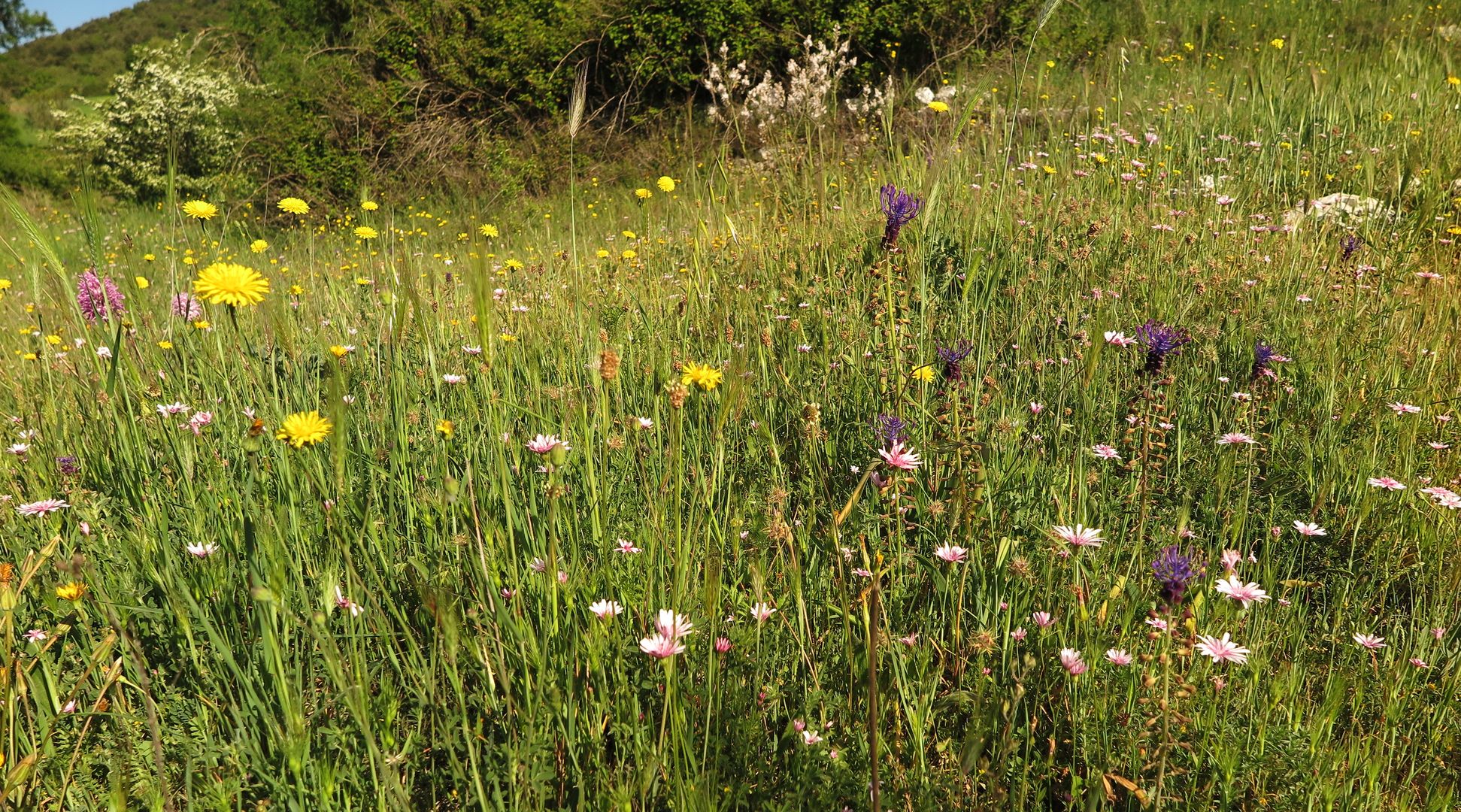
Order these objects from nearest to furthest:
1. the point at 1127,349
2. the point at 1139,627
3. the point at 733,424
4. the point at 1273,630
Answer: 1. the point at 1139,627
2. the point at 1273,630
3. the point at 733,424
4. the point at 1127,349

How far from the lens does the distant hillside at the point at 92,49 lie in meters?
33.4

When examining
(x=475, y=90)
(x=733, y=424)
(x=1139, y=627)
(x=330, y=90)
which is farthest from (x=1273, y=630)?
(x=330, y=90)

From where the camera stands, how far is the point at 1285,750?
1.19m

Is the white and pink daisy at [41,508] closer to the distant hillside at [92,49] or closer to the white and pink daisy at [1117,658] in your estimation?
the white and pink daisy at [1117,658]

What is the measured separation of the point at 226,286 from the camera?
1.50 meters

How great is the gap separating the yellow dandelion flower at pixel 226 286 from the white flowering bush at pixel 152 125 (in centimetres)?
1419

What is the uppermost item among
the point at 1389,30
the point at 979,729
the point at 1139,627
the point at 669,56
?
the point at 669,56

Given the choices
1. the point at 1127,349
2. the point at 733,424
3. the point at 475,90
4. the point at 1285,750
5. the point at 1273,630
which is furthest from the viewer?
the point at 475,90

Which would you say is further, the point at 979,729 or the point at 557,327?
the point at 557,327

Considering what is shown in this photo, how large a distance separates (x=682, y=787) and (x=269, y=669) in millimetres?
575

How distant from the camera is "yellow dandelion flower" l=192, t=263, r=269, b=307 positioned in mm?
1482

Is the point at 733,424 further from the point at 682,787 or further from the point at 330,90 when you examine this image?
the point at 330,90

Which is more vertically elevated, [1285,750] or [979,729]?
[979,729]

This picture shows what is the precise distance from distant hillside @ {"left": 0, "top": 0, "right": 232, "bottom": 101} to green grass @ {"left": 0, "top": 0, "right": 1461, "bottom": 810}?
1452 inches
